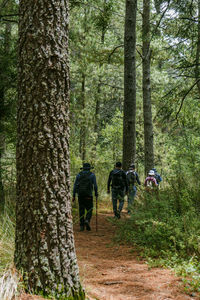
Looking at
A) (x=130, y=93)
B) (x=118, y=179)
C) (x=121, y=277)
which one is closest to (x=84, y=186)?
(x=118, y=179)

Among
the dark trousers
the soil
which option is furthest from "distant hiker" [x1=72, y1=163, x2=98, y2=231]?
the soil

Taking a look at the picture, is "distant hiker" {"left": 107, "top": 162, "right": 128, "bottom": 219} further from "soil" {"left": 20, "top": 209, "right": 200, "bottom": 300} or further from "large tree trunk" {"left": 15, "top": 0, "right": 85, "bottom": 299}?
"large tree trunk" {"left": 15, "top": 0, "right": 85, "bottom": 299}

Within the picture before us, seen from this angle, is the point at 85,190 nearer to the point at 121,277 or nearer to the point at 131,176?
the point at 131,176

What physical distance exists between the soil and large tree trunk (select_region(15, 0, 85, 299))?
0.33m

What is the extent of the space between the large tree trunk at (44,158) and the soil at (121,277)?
33 cm

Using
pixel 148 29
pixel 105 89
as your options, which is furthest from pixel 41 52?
pixel 105 89

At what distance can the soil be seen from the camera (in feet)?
11.3

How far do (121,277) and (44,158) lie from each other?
2.34m

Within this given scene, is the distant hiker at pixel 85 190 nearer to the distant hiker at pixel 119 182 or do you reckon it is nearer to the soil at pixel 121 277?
the distant hiker at pixel 119 182

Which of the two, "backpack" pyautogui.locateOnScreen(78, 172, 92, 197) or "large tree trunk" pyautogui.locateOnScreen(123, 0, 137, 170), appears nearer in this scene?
"backpack" pyautogui.locateOnScreen(78, 172, 92, 197)

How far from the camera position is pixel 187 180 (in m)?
7.80

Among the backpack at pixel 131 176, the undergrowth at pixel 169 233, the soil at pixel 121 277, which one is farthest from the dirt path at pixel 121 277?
the backpack at pixel 131 176

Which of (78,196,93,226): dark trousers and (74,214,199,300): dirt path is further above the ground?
(78,196,93,226): dark trousers

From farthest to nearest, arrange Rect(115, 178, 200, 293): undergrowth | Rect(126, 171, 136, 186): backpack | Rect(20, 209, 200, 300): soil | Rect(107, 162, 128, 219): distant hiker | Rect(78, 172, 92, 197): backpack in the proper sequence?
Rect(126, 171, 136, 186): backpack, Rect(107, 162, 128, 219): distant hiker, Rect(78, 172, 92, 197): backpack, Rect(115, 178, 200, 293): undergrowth, Rect(20, 209, 200, 300): soil
